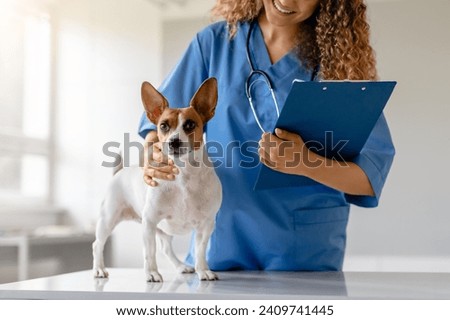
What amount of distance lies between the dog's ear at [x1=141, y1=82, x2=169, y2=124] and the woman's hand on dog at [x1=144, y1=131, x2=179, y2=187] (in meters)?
0.08

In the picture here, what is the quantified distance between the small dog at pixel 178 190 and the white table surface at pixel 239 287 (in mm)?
59

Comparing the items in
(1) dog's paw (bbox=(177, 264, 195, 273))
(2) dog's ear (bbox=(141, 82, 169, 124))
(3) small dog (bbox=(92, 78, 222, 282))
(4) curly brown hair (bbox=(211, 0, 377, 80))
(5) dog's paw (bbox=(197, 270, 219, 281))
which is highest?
(4) curly brown hair (bbox=(211, 0, 377, 80))

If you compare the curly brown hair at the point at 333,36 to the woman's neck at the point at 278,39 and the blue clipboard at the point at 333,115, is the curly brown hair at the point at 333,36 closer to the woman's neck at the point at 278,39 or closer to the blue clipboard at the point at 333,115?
the woman's neck at the point at 278,39

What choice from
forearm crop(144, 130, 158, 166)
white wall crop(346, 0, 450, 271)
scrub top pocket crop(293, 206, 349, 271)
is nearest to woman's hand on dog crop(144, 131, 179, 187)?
forearm crop(144, 130, 158, 166)

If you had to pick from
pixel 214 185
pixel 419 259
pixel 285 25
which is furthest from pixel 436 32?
pixel 214 185

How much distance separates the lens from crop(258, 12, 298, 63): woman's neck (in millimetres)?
1462

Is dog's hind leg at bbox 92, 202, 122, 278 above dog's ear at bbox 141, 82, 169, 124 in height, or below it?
below

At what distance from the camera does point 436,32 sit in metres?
3.88

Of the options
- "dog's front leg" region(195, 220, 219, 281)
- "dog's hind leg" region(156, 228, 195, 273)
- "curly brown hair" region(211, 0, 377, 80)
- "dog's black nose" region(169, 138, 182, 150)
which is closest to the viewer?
"dog's black nose" region(169, 138, 182, 150)

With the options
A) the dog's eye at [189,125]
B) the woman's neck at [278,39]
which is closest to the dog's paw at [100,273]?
the dog's eye at [189,125]

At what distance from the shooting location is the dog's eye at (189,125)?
1.04 m

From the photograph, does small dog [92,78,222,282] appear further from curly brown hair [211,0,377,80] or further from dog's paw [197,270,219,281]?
curly brown hair [211,0,377,80]

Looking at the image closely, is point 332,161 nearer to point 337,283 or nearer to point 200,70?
point 337,283

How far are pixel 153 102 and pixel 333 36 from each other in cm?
51
